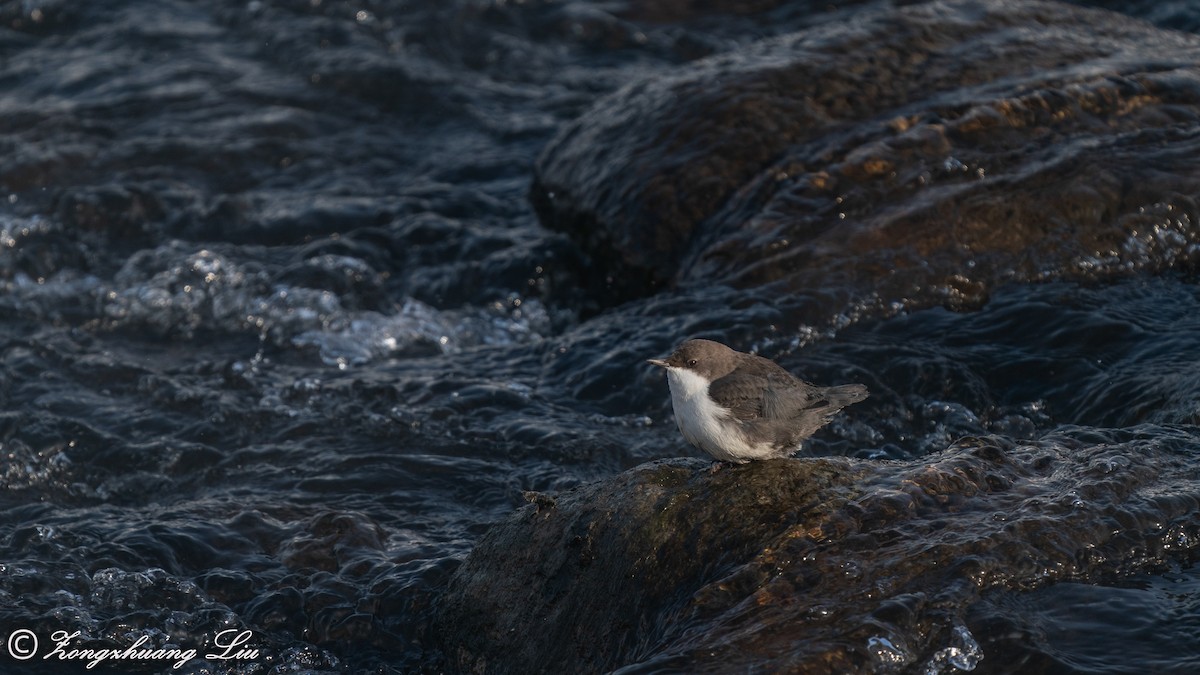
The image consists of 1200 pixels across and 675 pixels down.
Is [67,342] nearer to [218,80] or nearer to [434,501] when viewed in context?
[434,501]

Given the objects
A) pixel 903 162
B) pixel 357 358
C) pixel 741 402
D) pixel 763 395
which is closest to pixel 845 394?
pixel 763 395

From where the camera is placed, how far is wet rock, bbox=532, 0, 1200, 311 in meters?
7.36

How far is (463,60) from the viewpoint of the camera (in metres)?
12.2

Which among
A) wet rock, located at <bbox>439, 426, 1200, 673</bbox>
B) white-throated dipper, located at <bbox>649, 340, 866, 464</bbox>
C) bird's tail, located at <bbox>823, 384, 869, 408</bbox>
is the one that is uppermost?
white-throated dipper, located at <bbox>649, 340, 866, 464</bbox>

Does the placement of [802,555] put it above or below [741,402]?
below

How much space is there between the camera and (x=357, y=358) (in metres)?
8.12

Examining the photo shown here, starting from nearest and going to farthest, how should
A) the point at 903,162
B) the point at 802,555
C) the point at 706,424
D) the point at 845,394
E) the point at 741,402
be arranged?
the point at 802,555, the point at 706,424, the point at 741,402, the point at 845,394, the point at 903,162

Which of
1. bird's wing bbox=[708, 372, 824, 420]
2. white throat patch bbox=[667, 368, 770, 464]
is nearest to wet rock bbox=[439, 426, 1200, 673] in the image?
white throat patch bbox=[667, 368, 770, 464]

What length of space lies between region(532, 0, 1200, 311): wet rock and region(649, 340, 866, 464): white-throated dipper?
2116mm

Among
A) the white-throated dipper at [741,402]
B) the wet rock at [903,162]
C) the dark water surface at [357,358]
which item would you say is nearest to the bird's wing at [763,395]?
the white-throated dipper at [741,402]

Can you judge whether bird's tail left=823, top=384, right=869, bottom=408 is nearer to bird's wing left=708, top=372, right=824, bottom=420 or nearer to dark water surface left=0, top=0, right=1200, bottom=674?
bird's wing left=708, top=372, right=824, bottom=420

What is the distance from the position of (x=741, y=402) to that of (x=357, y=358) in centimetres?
379

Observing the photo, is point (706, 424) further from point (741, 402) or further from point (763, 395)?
point (763, 395)

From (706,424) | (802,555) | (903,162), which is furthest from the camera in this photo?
(903,162)
